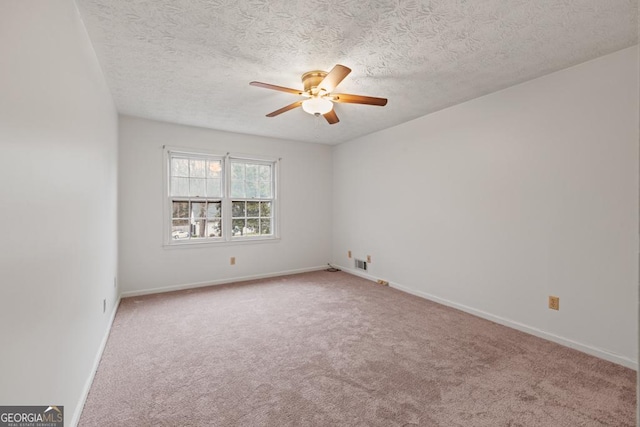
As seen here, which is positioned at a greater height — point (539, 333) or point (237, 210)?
point (237, 210)

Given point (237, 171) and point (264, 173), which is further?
point (264, 173)

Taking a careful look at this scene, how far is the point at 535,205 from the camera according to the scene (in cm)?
274

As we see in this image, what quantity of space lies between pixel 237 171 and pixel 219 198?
55cm

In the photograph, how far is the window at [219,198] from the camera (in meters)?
4.29

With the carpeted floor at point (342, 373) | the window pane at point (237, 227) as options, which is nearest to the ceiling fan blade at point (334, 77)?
the carpeted floor at point (342, 373)

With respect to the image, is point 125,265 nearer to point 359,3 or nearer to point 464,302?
point 359,3

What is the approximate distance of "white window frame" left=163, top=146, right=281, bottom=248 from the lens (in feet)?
13.6

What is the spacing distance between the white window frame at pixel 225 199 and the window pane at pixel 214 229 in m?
0.07

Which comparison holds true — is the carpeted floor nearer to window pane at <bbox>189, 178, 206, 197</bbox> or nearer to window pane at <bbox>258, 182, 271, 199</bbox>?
window pane at <bbox>189, 178, 206, 197</bbox>

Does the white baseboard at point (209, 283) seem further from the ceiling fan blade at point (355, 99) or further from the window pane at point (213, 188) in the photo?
the ceiling fan blade at point (355, 99)

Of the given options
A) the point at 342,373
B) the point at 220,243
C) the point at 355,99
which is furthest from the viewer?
the point at 220,243

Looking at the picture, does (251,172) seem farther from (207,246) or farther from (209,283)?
(209,283)

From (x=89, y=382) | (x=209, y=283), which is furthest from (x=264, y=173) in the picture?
(x=89, y=382)

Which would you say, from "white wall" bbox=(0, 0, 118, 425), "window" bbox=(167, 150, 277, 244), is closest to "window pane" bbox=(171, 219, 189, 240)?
"window" bbox=(167, 150, 277, 244)
